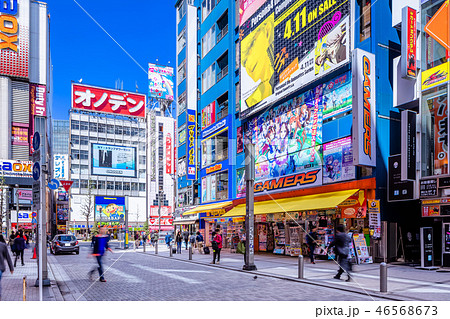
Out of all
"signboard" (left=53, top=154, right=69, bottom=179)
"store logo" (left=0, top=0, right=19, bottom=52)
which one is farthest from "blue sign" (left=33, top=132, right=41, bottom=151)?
"signboard" (left=53, top=154, right=69, bottom=179)

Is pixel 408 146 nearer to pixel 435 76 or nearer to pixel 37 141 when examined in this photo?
pixel 435 76

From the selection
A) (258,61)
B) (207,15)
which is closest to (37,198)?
(258,61)

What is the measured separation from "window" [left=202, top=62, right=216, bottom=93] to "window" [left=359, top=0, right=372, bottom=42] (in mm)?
18517

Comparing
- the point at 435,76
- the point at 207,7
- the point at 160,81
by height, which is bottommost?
the point at 435,76

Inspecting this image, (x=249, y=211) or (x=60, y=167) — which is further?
(x=60, y=167)

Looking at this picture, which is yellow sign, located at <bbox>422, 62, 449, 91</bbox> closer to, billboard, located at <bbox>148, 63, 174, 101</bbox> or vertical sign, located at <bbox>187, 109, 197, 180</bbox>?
vertical sign, located at <bbox>187, 109, 197, 180</bbox>

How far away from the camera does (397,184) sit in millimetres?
17344

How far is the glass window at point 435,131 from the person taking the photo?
1584cm

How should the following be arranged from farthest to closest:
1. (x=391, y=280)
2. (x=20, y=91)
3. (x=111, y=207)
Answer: (x=111, y=207), (x=20, y=91), (x=391, y=280)

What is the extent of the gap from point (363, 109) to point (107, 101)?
70733 mm

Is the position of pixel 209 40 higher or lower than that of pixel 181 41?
lower

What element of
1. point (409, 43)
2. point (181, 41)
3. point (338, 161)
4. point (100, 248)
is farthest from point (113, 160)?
point (100, 248)

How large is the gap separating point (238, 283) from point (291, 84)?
553 inches
